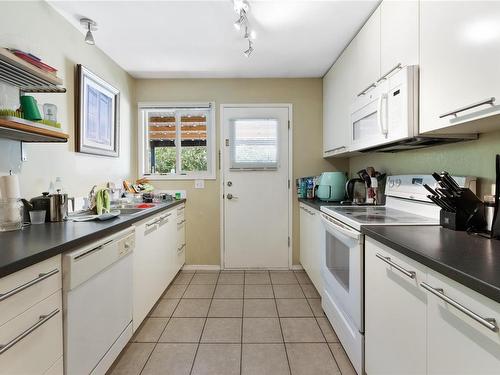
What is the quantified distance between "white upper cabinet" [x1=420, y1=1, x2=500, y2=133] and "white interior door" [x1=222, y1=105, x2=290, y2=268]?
6.49 feet

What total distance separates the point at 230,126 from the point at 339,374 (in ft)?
8.46

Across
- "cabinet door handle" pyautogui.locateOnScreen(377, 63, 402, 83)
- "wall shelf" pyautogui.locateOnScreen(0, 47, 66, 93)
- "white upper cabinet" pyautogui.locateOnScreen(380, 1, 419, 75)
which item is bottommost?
"wall shelf" pyautogui.locateOnScreen(0, 47, 66, 93)

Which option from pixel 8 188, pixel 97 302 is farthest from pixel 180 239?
pixel 8 188

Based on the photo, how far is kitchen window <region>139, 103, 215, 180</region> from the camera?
3.32 meters

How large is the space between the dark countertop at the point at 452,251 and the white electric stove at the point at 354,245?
16 centimetres

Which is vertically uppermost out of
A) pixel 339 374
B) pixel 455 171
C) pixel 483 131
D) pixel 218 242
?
pixel 483 131

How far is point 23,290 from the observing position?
91 centimetres

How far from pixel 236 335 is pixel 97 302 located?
1013mm

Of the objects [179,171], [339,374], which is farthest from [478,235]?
[179,171]

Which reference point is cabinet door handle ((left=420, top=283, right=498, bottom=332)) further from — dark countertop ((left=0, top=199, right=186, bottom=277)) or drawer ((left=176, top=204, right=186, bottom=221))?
drawer ((left=176, top=204, right=186, bottom=221))

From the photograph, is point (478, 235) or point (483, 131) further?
point (483, 131)

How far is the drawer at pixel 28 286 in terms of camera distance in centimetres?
84

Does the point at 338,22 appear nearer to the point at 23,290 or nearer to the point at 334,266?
the point at 334,266

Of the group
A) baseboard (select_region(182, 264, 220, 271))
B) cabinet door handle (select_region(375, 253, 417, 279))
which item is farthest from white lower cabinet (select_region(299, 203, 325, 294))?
baseboard (select_region(182, 264, 220, 271))
